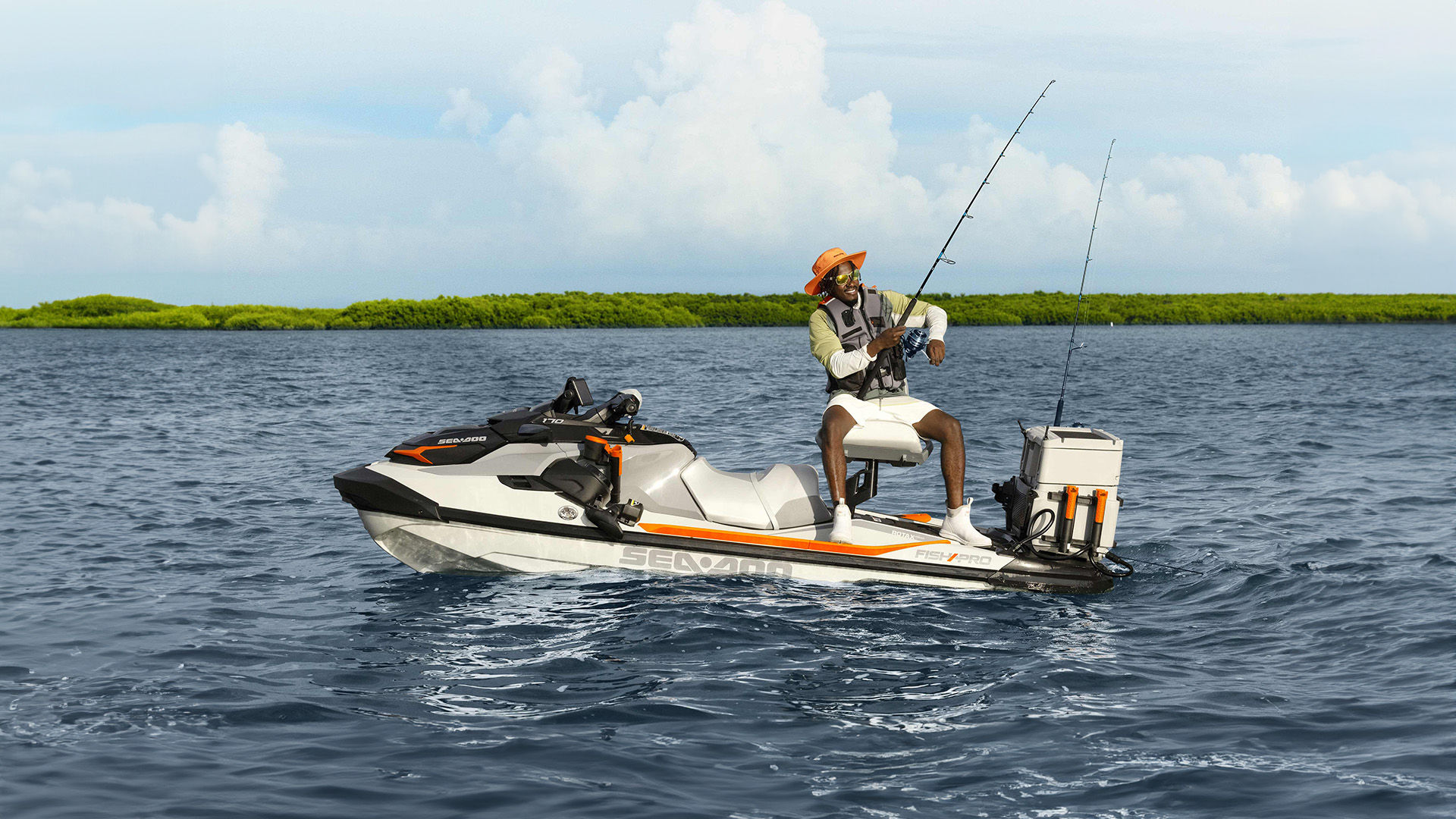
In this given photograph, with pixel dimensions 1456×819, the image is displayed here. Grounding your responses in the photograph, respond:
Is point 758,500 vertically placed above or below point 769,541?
above

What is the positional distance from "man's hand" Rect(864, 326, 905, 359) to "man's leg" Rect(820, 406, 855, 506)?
1.51ft

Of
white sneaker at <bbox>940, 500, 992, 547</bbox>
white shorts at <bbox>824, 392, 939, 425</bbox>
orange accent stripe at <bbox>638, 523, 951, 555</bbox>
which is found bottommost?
orange accent stripe at <bbox>638, 523, 951, 555</bbox>

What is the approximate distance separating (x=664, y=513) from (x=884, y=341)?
1.90 metres

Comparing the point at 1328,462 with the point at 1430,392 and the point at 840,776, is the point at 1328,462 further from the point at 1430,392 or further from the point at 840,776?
the point at 1430,392

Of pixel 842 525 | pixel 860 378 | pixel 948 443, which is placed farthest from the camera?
pixel 860 378

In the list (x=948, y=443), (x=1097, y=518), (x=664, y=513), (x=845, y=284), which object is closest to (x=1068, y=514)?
(x=1097, y=518)

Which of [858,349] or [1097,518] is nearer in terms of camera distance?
[858,349]

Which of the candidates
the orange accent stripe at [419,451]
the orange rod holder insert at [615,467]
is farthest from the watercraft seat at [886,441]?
the orange accent stripe at [419,451]

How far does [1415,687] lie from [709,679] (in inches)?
144

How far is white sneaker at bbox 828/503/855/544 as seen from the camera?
717 cm

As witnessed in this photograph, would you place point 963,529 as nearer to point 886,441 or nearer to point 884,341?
point 886,441

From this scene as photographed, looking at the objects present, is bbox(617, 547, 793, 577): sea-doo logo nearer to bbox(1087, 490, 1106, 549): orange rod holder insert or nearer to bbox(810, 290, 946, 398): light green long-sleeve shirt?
bbox(810, 290, 946, 398): light green long-sleeve shirt

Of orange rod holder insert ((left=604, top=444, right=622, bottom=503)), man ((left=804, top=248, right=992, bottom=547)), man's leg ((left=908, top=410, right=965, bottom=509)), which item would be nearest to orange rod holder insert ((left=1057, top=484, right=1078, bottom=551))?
man ((left=804, top=248, right=992, bottom=547))

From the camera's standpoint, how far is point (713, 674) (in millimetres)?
5727
